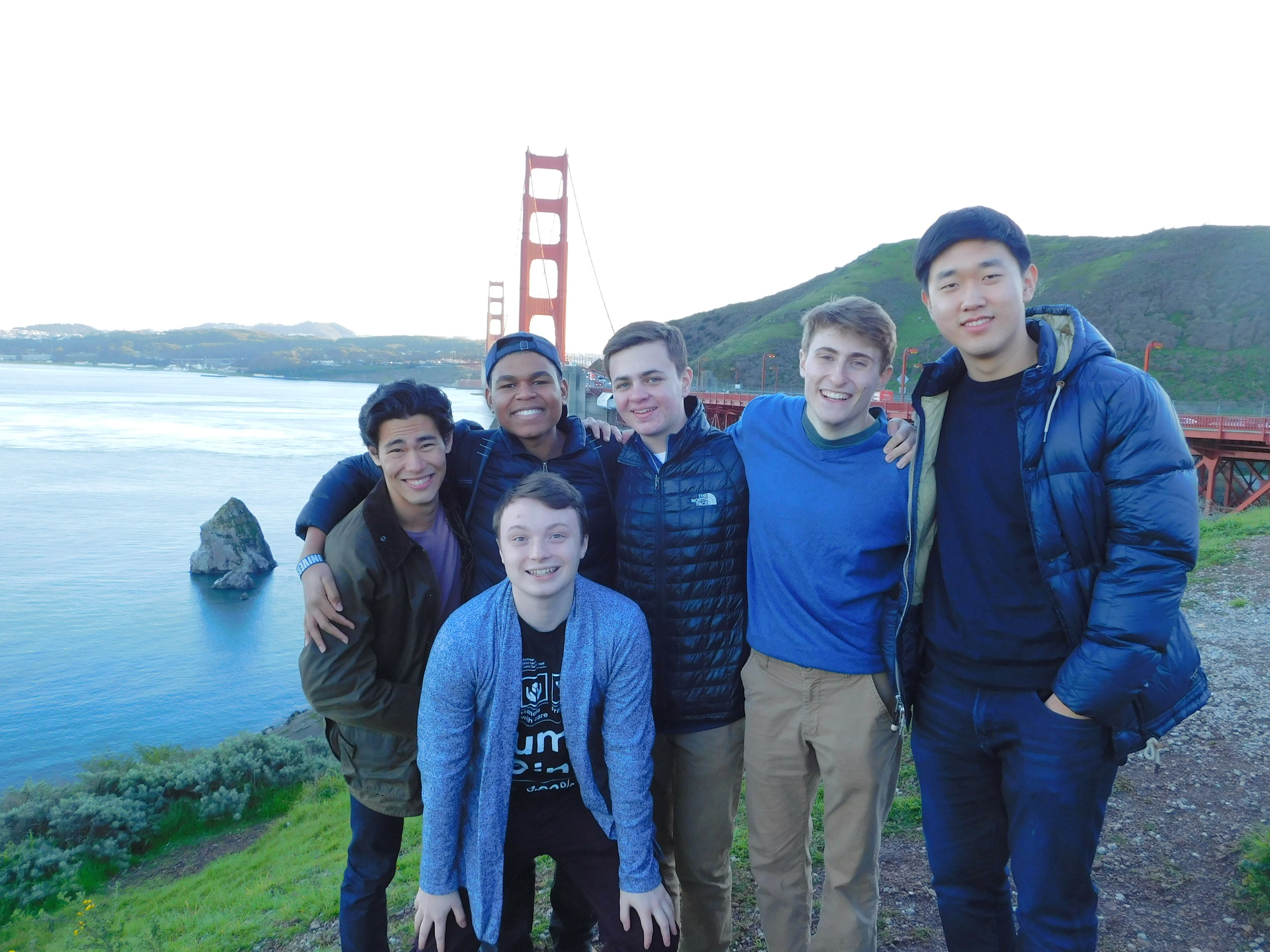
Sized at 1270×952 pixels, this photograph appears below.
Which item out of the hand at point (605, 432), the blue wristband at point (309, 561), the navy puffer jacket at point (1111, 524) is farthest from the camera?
the hand at point (605, 432)

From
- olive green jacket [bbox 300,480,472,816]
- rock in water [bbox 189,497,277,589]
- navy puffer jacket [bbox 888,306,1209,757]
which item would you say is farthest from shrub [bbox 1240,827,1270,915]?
rock in water [bbox 189,497,277,589]

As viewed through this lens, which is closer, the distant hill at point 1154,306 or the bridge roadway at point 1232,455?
the bridge roadway at point 1232,455

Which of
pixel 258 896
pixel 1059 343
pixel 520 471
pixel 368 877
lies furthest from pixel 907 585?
pixel 258 896

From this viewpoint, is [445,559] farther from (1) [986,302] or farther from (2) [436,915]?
(1) [986,302]

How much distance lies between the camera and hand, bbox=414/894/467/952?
1.92 meters

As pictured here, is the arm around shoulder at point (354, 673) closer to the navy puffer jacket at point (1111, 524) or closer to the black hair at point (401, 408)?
the black hair at point (401, 408)

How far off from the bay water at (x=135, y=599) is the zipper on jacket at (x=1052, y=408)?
535 inches

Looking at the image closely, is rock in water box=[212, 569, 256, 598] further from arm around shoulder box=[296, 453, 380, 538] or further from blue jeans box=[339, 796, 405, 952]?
Answer: blue jeans box=[339, 796, 405, 952]

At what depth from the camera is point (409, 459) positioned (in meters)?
2.31

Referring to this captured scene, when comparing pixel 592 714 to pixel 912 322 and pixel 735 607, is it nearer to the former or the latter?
pixel 735 607

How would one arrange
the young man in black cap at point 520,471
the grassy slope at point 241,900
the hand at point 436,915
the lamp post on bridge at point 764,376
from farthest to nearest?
the lamp post on bridge at point 764,376
the grassy slope at point 241,900
the young man in black cap at point 520,471
the hand at point 436,915

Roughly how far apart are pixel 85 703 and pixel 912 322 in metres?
58.4

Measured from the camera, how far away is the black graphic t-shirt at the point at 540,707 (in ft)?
6.53

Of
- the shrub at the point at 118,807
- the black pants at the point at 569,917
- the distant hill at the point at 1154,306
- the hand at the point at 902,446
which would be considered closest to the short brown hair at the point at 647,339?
the hand at the point at 902,446
